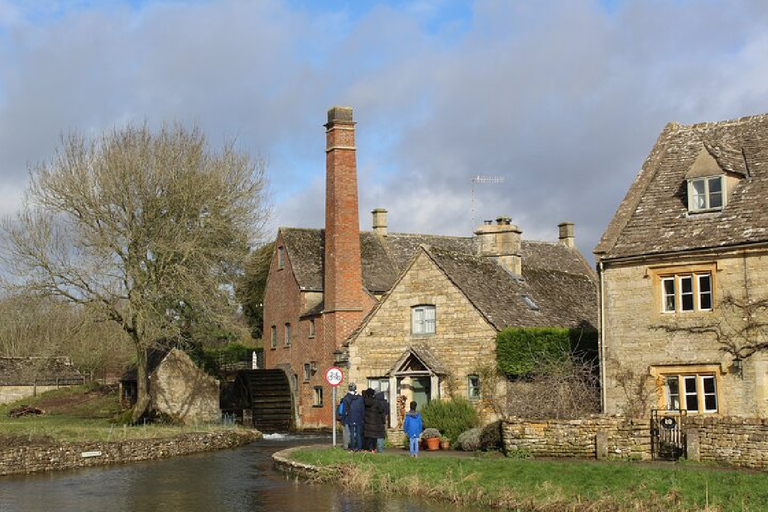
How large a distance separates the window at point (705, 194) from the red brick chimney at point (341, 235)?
63.5ft

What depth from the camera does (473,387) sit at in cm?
3278

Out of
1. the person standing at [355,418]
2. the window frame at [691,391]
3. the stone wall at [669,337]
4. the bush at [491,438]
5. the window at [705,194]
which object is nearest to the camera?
the stone wall at [669,337]

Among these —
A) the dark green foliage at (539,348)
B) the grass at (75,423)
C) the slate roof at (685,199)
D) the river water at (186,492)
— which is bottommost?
the river water at (186,492)

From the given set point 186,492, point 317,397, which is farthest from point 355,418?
point 317,397

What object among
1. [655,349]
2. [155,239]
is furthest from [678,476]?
[155,239]

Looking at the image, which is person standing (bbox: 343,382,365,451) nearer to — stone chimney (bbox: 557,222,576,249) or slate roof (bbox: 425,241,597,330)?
slate roof (bbox: 425,241,597,330)

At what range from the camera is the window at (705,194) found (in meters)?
26.9

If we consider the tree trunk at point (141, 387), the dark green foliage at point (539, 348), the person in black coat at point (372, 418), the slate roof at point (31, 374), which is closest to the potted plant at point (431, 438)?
the person in black coat at point (372, 418)

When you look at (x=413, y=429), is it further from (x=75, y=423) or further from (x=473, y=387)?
(x=75, y=423)

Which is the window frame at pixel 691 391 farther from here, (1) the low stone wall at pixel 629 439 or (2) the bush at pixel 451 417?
(2) the bush at pixel 451 417

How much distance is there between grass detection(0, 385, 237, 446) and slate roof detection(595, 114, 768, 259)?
53.0ft

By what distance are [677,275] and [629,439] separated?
5.20m

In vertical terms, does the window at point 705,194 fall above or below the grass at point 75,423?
above

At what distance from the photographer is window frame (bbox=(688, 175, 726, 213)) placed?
2679 centimetres
